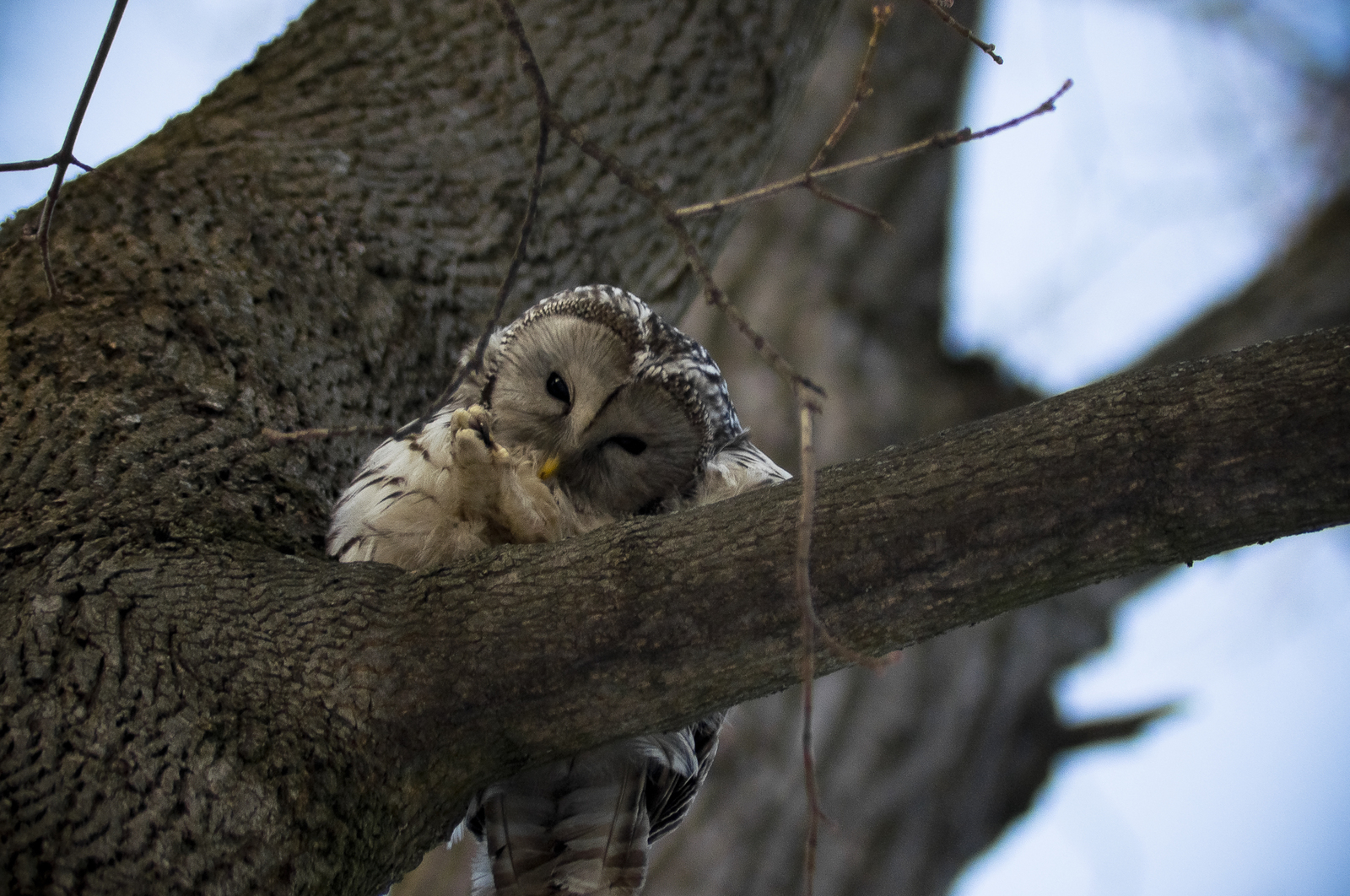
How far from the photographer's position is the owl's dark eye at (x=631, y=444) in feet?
9.33

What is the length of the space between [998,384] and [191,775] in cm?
463

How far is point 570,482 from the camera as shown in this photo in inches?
111

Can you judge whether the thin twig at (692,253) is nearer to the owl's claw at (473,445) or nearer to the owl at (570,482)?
the owl at (570,482)

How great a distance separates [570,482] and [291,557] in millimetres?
835

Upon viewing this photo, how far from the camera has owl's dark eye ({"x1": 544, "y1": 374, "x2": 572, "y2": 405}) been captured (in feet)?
9.41

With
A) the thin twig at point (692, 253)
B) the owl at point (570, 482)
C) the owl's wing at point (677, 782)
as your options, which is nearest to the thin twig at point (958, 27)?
the thin twig at point (692, 253)

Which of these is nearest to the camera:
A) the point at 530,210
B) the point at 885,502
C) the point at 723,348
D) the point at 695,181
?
the point at 530,210

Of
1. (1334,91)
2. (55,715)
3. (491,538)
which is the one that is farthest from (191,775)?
(1334,91)

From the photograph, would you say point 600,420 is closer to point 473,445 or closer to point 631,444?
point 631,444

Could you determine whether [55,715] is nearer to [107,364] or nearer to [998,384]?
[107,364]

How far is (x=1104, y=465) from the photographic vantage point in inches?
63.8

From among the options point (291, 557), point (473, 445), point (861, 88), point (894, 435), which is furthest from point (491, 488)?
point (894, 435)

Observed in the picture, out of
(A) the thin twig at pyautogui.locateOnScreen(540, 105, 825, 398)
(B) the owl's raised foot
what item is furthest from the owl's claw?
(A) the thin twig at pyautogui.locateOnScreen(540, 105, 825, 398)

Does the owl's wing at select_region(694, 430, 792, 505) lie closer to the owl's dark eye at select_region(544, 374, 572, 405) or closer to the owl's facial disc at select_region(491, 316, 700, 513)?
the owl's facial disc at select_region(491, 316, 700, 513)
